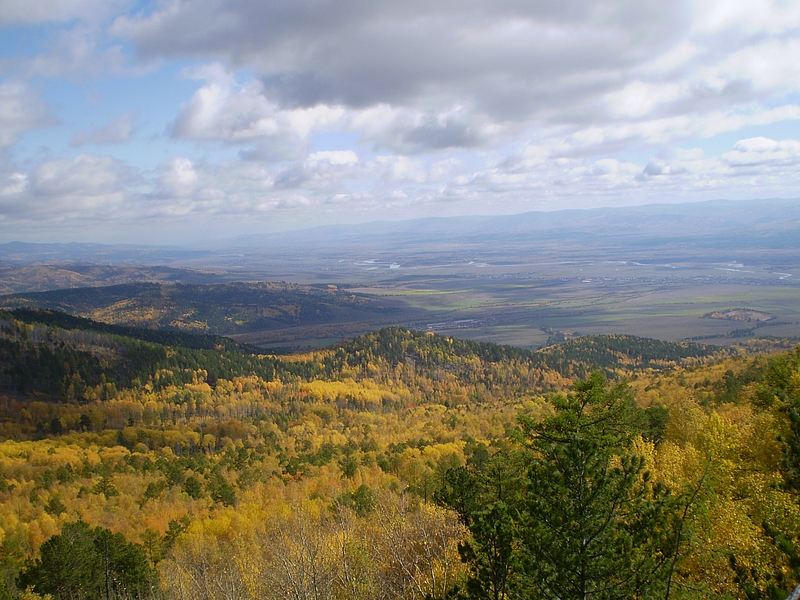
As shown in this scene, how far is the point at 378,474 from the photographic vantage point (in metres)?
68.8

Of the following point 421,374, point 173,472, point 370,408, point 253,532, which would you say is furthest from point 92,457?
point 421,374

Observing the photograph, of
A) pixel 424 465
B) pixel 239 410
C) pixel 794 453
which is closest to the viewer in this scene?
pixel 794 453

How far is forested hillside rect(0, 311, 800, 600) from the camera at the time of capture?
15.2m

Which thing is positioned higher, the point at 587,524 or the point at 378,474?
the point at 587,524

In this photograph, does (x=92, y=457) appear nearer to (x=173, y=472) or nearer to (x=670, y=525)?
(x=173, y=472)

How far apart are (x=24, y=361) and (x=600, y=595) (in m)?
168

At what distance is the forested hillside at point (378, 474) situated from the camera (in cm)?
1523

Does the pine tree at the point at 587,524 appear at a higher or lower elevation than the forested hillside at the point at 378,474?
higher

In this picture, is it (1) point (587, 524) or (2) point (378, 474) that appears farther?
(2) point (378, 474)

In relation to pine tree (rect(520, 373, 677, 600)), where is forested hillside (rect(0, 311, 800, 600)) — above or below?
below

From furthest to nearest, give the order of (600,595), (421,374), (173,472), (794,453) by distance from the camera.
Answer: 1. (421,374)
2. (173,472)
3. (794,453)
4. (600,595)

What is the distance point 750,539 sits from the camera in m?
19.4

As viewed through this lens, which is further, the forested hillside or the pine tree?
the forested hillside

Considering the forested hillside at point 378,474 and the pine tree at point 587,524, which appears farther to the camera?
the forested hillside at point 378,474
